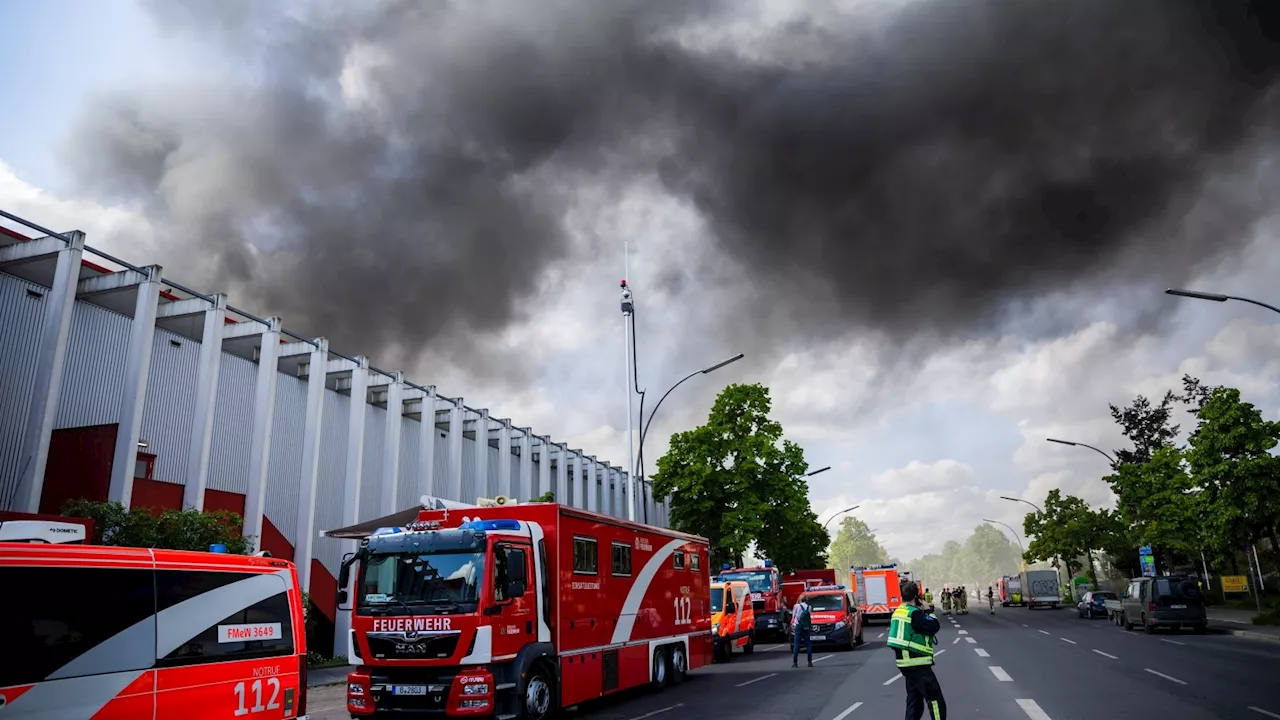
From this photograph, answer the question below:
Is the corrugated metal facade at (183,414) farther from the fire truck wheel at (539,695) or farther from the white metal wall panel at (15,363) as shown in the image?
the fire truck wheel at (539,695)

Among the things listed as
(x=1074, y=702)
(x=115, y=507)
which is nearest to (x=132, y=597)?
(x=115, y=507)

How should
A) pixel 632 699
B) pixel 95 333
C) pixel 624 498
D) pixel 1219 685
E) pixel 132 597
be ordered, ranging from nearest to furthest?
pixel 132 597 → pixel 1219 685 → pixel 632 699 → pixel 95 333 → pixel 624 498

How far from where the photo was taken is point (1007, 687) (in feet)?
47.3

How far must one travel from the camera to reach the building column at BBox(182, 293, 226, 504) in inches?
811

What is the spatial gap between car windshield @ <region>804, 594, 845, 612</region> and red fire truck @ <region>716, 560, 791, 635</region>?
177 inches

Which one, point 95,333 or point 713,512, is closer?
point 95,333

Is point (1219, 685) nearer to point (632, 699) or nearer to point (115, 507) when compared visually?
point (632, 699)

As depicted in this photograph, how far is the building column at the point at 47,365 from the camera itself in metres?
16.6

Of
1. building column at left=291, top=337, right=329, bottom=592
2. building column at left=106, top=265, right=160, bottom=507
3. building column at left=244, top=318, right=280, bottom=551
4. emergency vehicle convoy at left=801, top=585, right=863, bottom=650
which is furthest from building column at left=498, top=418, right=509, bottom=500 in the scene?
building column at left=106, top=265, right=160, bottom=507

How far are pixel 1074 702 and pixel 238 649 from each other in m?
11.8

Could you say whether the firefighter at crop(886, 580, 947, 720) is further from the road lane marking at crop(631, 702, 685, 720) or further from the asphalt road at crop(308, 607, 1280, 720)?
the road lane marking at crop(631, 702, 685, 720)

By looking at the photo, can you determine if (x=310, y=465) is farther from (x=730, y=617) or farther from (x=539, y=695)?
(x=539, y=695)

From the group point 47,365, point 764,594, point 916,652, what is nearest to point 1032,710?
point 916,652

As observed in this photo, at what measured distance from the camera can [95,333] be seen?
69.8ft
